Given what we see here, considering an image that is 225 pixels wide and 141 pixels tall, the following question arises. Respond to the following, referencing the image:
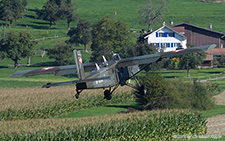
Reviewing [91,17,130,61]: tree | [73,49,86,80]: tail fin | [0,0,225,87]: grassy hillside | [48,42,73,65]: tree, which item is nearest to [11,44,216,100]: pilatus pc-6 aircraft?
[73,49,86,80]: tail fin

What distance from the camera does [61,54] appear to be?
364 feet

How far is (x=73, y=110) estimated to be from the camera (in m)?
55.6

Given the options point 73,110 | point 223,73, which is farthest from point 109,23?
point 73,110

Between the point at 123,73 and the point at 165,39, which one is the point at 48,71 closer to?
the point at 123,73

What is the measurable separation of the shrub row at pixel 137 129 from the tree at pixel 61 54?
71.7m

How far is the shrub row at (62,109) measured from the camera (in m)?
49.8

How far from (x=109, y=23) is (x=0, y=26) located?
191 ft

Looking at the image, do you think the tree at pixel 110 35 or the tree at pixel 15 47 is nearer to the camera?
the tree at pixel 15 47

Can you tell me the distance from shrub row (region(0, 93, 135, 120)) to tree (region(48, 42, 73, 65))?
48.8 meters

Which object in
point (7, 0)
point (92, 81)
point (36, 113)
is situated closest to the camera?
point (92, 81)

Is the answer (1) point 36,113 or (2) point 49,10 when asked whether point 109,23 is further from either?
(1) point 36,113

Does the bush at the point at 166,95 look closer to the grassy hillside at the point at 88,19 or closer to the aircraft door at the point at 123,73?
the aircraft door at the point at 123,73

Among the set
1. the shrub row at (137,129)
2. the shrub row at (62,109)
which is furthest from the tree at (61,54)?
the shrub row at (137,129)

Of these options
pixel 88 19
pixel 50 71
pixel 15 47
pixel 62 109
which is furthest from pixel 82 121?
pixel 88 19
